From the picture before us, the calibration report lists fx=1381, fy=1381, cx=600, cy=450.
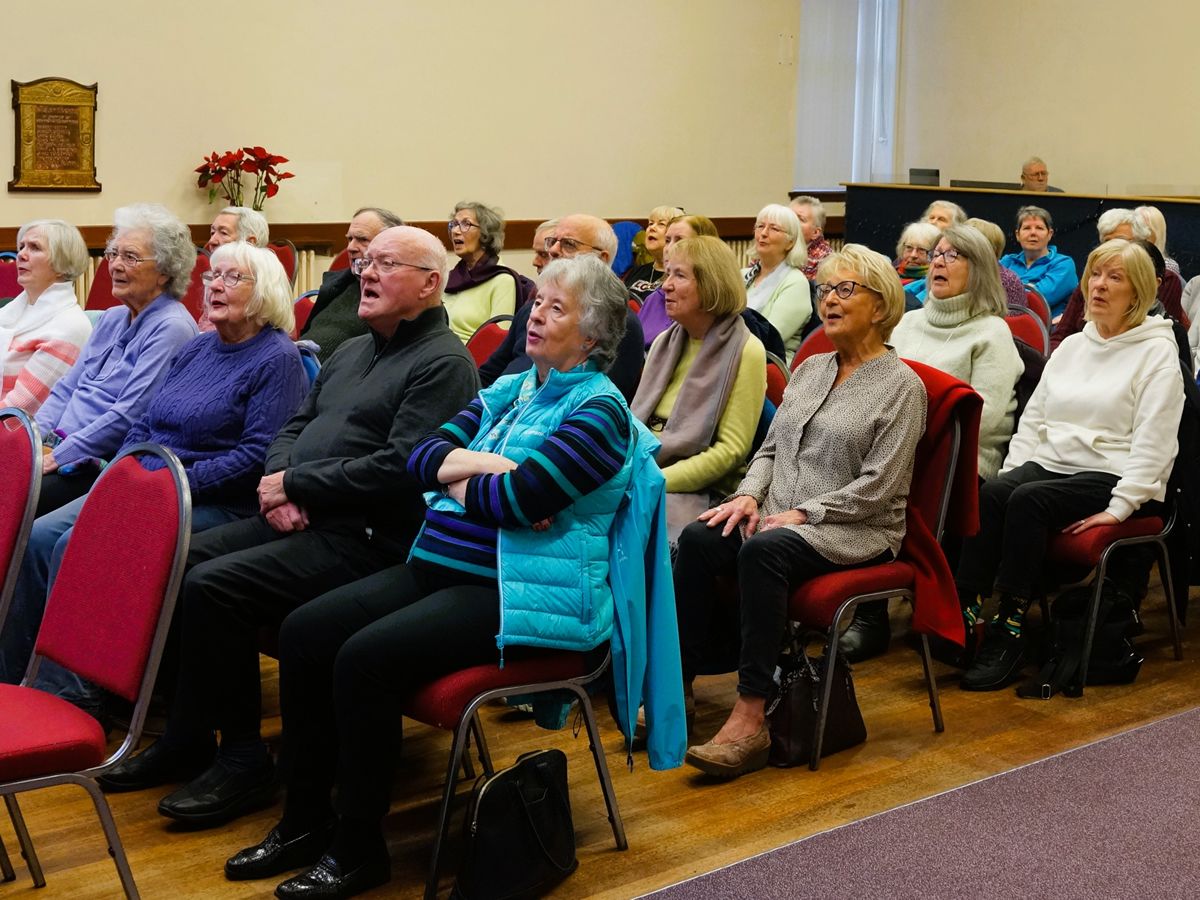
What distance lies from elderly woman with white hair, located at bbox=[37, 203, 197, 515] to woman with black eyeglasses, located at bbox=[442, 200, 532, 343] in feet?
5.49

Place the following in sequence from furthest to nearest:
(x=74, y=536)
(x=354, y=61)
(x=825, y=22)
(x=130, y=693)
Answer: (x=825, y=22), (x=354, y=61), (x=74, y=536), (x=130, y=693)

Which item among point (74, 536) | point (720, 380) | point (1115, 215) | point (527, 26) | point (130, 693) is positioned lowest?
point (130, 693)

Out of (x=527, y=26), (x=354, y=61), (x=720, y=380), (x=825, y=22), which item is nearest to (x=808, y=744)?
(x=720, y=380)

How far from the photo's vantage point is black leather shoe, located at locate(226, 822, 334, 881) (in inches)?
97.0

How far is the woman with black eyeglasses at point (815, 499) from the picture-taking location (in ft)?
9.89

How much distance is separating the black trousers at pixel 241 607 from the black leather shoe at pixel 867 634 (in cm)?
146

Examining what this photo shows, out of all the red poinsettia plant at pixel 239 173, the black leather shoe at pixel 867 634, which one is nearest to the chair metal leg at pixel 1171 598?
the black leather shoe at pixel 867 634

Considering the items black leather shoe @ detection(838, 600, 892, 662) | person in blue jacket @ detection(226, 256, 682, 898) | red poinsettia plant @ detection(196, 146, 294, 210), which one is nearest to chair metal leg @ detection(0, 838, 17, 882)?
person in blue jacket @ detection(226, 256, 682, 898)

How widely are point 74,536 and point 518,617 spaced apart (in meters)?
0.76

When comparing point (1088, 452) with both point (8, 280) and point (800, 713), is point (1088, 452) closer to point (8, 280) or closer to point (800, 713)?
point (800, 713)

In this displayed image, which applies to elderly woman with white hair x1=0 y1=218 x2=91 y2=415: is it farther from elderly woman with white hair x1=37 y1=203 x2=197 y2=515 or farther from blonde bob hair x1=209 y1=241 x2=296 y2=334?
blonde bob hair x1=209 y1=241 x2=296 y2=334

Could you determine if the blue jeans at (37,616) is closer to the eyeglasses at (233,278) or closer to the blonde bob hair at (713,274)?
the eyeglasses at (233,278)

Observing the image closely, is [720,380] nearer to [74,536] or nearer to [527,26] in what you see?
[74,536]

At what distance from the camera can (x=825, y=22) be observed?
37.9ft
